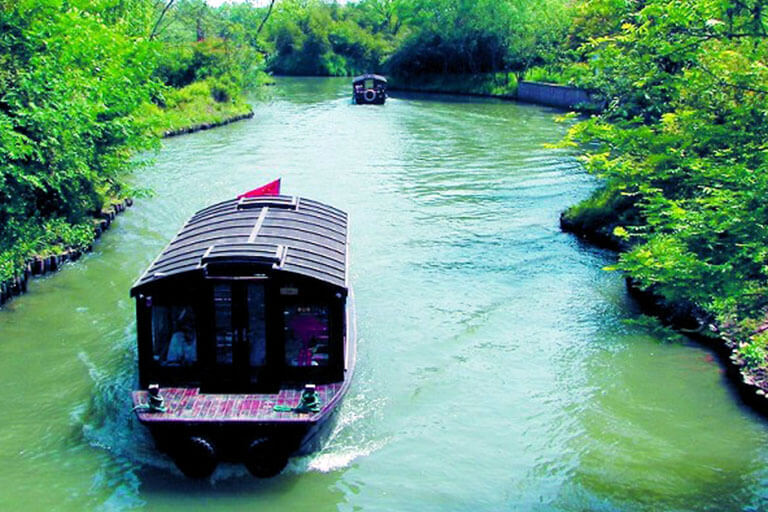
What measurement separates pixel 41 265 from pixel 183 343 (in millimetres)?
9596

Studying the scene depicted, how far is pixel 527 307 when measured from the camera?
62.6ft

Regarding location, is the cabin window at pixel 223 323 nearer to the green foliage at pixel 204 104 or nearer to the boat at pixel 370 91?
the green foliage at pixel 204 104

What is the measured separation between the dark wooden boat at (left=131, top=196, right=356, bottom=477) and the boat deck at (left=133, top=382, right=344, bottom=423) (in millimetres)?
15

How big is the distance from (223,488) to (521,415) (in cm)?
550

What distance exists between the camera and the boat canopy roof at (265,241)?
12055 millimetres

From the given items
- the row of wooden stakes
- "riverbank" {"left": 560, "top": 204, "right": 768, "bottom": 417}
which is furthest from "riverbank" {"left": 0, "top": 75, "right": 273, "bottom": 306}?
"riverbank" {"left": 560, "top": 204, "right": 768, "bottom": 417}

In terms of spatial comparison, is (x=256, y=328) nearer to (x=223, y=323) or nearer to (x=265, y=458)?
(x=223, y=323)

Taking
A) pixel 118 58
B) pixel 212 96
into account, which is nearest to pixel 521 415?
pixel 118 58

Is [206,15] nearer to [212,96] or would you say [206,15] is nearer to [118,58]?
[212,96]

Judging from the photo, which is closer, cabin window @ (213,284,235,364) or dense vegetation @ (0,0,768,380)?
dense vegetation @ (0,0,768,380)

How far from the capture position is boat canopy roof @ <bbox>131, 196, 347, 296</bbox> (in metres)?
12.1

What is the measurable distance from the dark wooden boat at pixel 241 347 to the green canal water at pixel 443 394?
0.81 meters

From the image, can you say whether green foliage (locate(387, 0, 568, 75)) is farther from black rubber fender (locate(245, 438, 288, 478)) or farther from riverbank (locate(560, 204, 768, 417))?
black rubber fender (locate(245, 438, 288, 478))

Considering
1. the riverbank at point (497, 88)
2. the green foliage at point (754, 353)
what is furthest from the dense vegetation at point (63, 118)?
the riverbank at point (497, 88)
